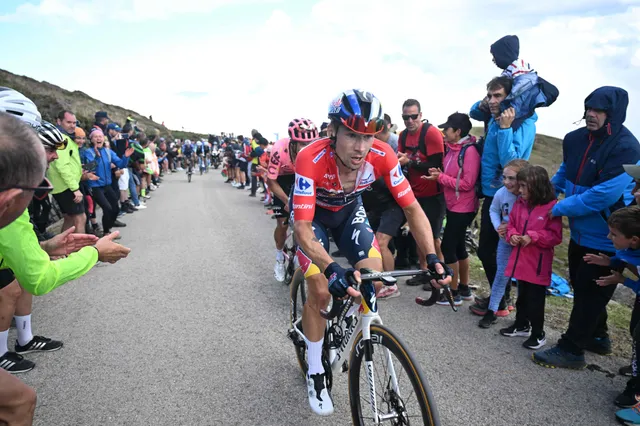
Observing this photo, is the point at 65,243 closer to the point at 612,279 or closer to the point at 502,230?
the point at 502,230

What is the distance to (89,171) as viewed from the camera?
8094mm

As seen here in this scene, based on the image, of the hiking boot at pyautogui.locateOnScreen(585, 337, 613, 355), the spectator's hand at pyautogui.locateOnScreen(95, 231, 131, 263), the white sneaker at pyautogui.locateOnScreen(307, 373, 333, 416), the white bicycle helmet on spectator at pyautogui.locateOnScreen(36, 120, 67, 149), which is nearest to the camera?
the spectator's hand at pyautogui.locateOnScreen(95, 231, 131, 263)

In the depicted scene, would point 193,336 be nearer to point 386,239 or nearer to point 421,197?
point 386,239

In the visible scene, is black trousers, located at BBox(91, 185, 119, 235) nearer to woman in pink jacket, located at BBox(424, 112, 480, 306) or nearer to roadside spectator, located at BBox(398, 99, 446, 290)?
roadside spectator, located at BBox(398, 99, 446, 290)

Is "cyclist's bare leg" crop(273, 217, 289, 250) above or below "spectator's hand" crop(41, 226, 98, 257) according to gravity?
below

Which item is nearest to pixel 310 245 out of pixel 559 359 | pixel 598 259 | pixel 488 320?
pixel 598 259

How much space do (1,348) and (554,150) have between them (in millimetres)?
29580

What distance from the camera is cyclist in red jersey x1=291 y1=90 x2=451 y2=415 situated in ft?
9.05

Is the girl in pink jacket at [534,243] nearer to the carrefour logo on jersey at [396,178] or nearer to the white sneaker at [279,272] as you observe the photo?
the carrefour logo on jersey at [396,178]

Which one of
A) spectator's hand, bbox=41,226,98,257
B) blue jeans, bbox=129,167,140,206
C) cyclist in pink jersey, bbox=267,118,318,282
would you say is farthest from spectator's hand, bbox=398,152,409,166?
blue jeans, bbox=129,167,140,206

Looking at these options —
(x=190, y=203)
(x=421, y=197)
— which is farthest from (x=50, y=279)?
(x=190, y=203)

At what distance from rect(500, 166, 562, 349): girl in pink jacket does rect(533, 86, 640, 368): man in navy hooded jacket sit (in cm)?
24

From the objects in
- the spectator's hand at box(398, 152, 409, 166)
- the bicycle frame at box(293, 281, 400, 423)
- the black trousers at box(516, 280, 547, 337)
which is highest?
the spectator's hand at box(398, 152, 409, 166)

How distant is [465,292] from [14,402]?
193 inches
